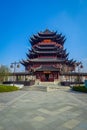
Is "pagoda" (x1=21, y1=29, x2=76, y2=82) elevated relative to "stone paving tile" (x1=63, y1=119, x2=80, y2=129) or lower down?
elevated

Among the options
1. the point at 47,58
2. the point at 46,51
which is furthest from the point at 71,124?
the point at 46,51

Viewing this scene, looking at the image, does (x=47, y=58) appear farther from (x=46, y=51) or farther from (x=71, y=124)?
(x=71, y=124)

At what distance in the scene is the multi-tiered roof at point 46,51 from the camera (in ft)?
159

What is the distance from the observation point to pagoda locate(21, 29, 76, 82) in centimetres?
4600

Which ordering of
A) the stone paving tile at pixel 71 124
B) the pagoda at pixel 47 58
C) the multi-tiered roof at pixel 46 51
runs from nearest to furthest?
the stone paving tile at pixel 71 124
the pagoda at pixel 47 58
the multi-tiered roof at pixel 46 51

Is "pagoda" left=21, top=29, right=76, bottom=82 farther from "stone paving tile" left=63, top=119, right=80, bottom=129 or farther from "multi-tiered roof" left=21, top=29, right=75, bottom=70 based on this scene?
"stone paving tile" left=63, top=119, right=80, bottom=129

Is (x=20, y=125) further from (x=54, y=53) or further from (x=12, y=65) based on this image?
(x=54, y=53)

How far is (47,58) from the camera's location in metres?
50.0

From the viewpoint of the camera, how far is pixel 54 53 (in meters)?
49.7

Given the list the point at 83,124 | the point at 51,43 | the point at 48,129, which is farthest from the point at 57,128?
the point at 51,43

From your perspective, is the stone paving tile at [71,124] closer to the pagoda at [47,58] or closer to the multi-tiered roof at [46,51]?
the pagoda at [47,58]

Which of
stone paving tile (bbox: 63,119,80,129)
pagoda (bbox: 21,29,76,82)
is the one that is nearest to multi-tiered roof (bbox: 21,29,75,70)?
pagoda (bbox: 21,29,76,82)

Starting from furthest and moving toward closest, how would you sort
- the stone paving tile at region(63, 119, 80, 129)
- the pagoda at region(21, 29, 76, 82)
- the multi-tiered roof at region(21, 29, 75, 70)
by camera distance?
the multi-tiered roof at region(21, 29, 75, 70)
the pagoda at region(21, 29, 76, 82)
the stone paving tile at region(63, 119, 80, 129)

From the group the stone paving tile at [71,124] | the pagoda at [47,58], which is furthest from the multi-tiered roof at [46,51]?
the stone paving tile at [71,124]
